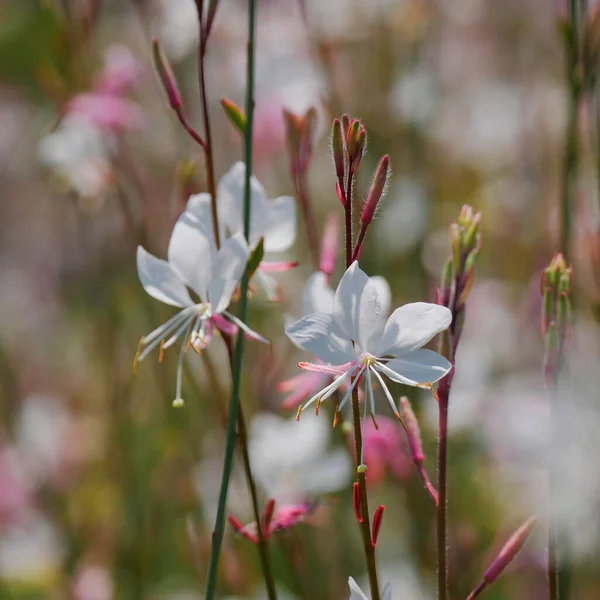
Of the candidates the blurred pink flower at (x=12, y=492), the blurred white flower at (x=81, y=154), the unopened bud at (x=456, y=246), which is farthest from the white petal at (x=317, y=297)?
the blurred pink flower at (x=12, y=492)

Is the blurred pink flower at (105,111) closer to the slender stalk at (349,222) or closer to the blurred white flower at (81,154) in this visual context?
the blurred white flower at (81,154)

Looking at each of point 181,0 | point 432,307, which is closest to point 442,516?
point 432,307

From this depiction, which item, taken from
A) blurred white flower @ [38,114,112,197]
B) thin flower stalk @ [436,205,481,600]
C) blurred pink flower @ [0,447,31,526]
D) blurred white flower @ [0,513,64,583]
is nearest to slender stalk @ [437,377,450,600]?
thin flower stalk @ [436,205,481,600]

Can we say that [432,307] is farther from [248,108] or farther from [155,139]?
[155,139]

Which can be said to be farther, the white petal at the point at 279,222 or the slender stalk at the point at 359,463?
the white petal at the point at 279,222

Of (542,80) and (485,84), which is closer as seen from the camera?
(542,80)

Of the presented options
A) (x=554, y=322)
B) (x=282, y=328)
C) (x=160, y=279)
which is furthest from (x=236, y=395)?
(x=282, y=328)

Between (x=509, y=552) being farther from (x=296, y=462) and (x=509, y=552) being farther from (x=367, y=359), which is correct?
(x=296, y=462)
